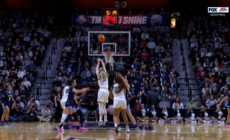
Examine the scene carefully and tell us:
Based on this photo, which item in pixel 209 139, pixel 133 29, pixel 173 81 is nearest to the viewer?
pixel 209 139

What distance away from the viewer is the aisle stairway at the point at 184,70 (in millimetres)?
25672

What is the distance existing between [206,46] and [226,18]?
5.72 m

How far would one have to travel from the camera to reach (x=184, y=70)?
2766 cm

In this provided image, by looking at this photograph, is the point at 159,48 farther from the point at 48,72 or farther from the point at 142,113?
the point at 48,72

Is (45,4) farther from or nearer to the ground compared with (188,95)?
farther from the ground

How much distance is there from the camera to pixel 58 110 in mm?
22766

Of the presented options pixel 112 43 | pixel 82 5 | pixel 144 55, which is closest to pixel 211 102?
pixel 144 55

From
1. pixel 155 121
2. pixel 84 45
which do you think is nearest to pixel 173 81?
pixel 155 121

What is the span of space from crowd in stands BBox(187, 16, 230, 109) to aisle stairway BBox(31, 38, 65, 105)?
8546 millimetres

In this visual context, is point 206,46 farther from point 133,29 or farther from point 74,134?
point 74,134

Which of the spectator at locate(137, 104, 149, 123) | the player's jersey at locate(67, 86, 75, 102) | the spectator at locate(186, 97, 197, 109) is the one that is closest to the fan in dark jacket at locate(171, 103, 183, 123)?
the spectator at locate(186, 97, 197, 109)

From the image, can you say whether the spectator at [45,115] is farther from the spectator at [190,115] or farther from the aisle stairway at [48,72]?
the spectator at [190,115]

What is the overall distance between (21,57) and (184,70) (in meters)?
9.84

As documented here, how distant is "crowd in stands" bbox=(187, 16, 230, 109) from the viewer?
24.2 m
